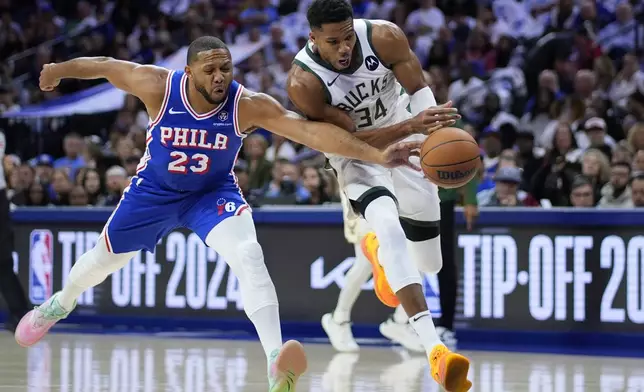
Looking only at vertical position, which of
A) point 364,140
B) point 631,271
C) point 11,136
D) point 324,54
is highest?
point 11,136

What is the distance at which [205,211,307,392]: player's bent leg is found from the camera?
6160 mm

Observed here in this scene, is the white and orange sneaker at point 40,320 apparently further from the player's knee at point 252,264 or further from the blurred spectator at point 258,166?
the blurred spectator at point 258,166

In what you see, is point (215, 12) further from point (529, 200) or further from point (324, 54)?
point (324, 54)

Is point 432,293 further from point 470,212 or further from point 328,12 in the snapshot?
point 328,12

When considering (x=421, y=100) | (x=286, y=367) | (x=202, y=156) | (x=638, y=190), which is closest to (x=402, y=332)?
(x=638, y=190)

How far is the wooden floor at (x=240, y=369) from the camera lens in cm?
734

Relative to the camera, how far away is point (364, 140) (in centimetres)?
701

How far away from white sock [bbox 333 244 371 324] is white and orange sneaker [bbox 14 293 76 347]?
2834 mm

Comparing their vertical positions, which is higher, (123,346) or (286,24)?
(286,24)

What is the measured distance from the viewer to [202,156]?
688 cm

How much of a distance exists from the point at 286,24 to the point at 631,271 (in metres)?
10.1

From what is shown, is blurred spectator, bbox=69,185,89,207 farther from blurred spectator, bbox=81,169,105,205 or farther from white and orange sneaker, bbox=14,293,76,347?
white and orange sneaker, bbox=14,293,76,347

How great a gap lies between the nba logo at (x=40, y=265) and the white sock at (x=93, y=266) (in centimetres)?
460

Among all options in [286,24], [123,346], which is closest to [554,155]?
[123,346]
